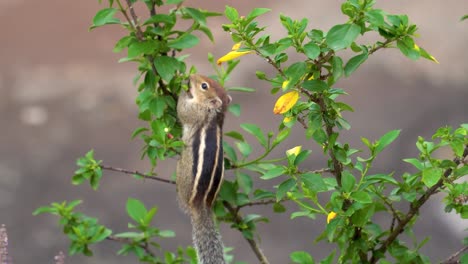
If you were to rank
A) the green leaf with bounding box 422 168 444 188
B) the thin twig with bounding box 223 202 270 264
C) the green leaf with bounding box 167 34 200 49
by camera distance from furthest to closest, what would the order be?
the thin twig with bounding box 223 202 270 264
the green leaf with bounding box 167 34 200 49
the green leaf with bounding box 422 168 444 188

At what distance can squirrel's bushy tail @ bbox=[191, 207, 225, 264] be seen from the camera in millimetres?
4078

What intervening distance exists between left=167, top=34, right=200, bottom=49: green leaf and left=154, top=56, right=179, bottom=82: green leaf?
0.20ft

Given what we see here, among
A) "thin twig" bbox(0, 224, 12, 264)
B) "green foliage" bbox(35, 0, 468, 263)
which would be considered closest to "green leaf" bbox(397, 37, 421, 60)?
"green foliage" bbox(35, 0, 468, 263)

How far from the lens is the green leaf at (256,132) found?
13.3 feet

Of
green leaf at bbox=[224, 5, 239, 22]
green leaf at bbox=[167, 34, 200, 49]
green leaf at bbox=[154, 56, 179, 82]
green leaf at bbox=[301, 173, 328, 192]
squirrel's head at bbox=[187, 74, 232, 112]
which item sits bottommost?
green leaf at bbox=[301, 173, 328, 192]

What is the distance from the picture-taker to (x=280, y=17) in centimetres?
336

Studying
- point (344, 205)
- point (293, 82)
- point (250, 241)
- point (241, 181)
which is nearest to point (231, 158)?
point (241, 181)

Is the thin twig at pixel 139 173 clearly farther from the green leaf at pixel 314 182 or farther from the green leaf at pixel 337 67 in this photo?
the green leaf at pixel 337 67

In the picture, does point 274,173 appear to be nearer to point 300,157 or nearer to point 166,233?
point 300,157

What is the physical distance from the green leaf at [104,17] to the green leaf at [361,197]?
1241mm

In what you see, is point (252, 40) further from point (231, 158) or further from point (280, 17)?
point (231, 158)

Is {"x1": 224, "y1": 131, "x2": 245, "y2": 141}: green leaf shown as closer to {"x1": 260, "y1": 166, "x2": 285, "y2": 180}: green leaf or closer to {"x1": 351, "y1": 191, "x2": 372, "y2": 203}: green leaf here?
{"x1": 260, "y1": 166, "x2": 285, "y2": 180}: green leaf

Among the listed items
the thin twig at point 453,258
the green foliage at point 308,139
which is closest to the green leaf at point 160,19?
the green foliage at point 308,139

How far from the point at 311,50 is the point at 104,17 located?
3.09 feet
